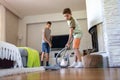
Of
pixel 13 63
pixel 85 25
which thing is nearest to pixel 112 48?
pixel 13 63

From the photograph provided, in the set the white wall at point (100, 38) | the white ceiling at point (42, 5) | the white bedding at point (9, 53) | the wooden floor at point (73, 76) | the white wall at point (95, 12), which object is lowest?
the wooden floor at point (73, 76)

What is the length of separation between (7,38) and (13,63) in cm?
390

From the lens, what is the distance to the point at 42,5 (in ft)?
18.5

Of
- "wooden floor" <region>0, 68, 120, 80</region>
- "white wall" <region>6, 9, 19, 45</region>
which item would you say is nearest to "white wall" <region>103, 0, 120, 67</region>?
"wooden floor" <region>0, 68, 120, 80</region>

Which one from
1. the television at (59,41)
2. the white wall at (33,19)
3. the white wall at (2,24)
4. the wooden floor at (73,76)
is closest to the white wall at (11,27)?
the white wall at (33,19)

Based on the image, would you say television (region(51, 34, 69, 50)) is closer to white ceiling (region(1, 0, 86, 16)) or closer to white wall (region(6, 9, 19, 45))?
white ceiling (region(1, 0, 86, 16))

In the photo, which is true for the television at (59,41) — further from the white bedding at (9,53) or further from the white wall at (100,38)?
the white bedding at (9,53)

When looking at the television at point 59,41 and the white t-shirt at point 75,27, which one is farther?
the television at point 59,41

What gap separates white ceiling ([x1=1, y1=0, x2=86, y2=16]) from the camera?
5363mm

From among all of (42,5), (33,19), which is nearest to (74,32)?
(42,5)

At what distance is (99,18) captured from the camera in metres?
3.68

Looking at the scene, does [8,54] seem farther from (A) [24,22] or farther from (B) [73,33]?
(A) [24,22]

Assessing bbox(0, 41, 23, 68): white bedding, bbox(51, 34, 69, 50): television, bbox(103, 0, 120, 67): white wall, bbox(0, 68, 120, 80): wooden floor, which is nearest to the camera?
bbox(0, 68, 120, 80): wooden floor

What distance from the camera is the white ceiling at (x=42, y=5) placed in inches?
211
